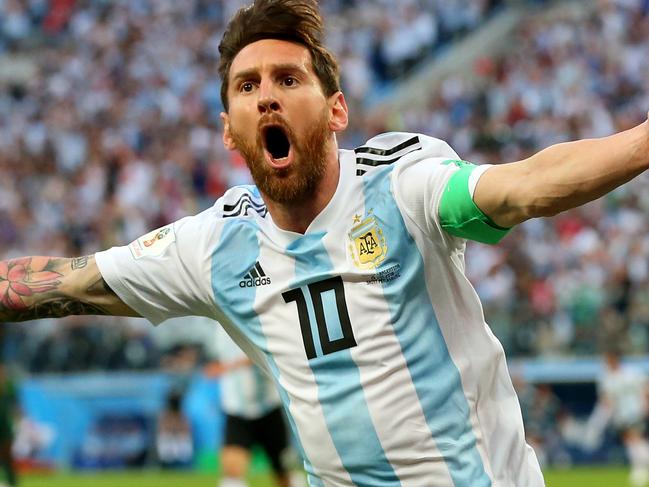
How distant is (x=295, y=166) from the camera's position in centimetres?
369

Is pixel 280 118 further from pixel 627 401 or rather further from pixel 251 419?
pixel 627 401

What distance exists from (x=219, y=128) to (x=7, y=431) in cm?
968

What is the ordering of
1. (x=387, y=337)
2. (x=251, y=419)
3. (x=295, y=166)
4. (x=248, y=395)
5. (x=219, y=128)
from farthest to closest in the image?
(x=219, y=128), (x=248, y=395), (x=251, y=419), (x=295, y=166), (x=387, y=337)

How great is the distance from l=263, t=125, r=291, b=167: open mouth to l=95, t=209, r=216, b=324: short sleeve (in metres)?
0.36

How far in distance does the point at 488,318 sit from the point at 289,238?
1190 centimetres

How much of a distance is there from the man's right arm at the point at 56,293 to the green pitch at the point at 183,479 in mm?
10271

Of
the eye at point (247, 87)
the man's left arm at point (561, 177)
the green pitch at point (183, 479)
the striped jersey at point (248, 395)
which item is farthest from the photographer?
the green pitch at point (183, 479)

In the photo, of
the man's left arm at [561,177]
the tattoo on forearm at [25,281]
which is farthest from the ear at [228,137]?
the man's left arm at [561,177]

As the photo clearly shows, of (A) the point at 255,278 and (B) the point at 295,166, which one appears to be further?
(A) the point at 255,278

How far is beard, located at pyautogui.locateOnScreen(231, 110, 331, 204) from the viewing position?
12.1 feet

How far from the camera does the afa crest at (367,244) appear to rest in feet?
11.7

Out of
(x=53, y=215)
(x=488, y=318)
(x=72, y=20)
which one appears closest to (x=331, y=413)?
(x=488, y=318)

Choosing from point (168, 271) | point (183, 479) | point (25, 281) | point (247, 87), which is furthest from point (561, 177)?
point (183, 479)

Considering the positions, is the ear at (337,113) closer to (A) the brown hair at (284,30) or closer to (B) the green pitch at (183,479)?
(A) the brown hair at (284,30)
